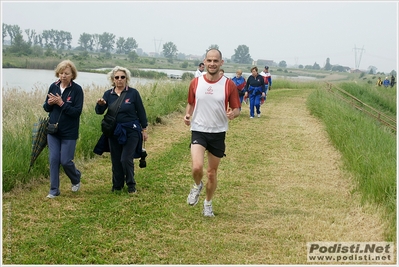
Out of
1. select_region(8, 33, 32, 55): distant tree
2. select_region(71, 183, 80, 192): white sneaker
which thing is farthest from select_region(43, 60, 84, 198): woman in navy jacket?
select_region(8, 33, 32, 55): distant tree

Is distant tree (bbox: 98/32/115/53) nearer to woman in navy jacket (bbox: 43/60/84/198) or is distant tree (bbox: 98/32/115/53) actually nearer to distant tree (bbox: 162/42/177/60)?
distant tree (bbox: 162/42/177/60)

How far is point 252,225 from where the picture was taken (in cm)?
559

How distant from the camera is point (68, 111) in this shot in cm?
612

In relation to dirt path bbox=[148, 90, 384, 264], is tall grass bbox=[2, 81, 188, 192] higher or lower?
higher

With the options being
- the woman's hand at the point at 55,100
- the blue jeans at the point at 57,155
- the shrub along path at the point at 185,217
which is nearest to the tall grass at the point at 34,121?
the shrub along path at the point at 185,217

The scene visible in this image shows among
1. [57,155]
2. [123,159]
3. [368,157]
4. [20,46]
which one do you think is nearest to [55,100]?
[57,155]

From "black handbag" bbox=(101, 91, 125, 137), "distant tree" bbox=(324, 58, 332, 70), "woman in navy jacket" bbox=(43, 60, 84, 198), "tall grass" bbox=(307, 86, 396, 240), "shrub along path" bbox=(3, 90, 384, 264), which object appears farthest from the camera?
"distant tree" bbox=(324, 58, 332, 70)

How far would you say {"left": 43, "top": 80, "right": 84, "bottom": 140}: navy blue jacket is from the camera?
20.3 ft

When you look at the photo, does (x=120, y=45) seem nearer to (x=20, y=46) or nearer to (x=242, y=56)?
(x=242, y=56)

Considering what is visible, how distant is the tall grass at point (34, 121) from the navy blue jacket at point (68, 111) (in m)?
0.88

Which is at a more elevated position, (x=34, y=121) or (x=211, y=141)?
(x=211, y=141)

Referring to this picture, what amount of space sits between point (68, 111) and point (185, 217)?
1.95 meters

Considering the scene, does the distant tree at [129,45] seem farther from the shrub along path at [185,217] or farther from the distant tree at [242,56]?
the shrub along path at [185,217]

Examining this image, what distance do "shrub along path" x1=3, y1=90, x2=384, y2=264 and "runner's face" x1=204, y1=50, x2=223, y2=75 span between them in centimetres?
171
